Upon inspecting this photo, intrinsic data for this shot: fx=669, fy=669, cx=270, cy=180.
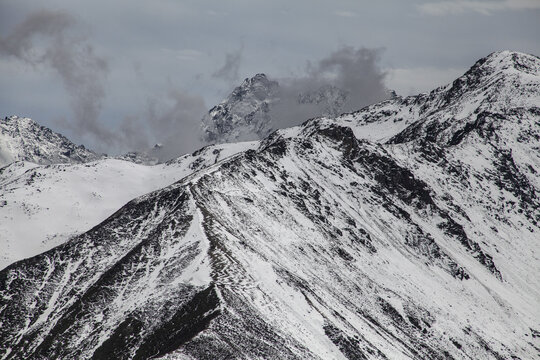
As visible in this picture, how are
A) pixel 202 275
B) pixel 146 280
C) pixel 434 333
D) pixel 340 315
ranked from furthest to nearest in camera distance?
1. pixel 434 333
2. pixel 340 315
3. pixel 146 280
4. pixel 202 275

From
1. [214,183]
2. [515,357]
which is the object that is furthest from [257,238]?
[515,357]

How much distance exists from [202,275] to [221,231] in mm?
24248

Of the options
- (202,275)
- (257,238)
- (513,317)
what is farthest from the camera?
(513,317)

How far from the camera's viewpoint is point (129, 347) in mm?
104188

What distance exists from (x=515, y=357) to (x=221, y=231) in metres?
87.3

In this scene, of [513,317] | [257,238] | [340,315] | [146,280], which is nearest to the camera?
[146,280]

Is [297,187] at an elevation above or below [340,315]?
above

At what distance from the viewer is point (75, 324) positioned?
11944 cm

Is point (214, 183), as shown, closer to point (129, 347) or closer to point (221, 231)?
point (221, 231)

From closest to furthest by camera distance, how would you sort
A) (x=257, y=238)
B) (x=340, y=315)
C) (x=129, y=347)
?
(x=129, y=347)
(x=340, y=315)
(x=257, y=238)

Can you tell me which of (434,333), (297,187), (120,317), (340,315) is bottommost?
(434,333)

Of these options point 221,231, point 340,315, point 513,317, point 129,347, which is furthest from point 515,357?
point 129,347

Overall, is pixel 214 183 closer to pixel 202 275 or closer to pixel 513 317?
pixel 202 275

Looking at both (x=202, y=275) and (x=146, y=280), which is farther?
(x=146, y=280)
